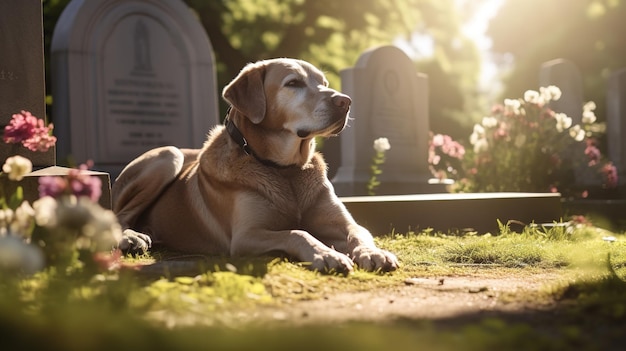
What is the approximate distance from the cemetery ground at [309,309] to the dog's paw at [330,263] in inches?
2.7

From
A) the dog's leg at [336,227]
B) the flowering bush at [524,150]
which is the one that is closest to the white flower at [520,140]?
the flowering bush at [524,150]

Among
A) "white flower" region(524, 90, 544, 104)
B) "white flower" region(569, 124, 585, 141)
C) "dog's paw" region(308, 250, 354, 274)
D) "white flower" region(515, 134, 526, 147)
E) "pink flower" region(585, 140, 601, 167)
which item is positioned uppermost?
"white flower" region(524, 90, 544, 104)

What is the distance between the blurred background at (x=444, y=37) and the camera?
1683 cm

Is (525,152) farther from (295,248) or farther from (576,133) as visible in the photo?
(295,248)

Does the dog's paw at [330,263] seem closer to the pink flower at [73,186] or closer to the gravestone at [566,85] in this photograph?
the pink flower at [73,186]

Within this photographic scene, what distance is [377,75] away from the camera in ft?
36.2

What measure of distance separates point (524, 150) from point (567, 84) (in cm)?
459

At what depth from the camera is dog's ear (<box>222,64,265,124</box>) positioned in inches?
190

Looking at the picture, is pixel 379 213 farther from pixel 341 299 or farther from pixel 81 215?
pixel 81 215

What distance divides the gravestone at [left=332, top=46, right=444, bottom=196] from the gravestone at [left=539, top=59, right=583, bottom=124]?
11.1 ft

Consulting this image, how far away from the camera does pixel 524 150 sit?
990 centimetres

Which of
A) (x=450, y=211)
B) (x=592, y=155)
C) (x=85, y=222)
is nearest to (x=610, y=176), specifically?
(x=592, y=155)

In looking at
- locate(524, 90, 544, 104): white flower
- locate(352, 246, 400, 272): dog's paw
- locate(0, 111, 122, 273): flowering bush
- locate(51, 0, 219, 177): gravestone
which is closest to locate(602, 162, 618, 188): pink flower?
locate(524, 90, 544, 104): white flower

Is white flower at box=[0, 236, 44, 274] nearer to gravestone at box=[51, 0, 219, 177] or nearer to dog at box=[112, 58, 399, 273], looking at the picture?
dog at box=[112, 58, 399, 273]
